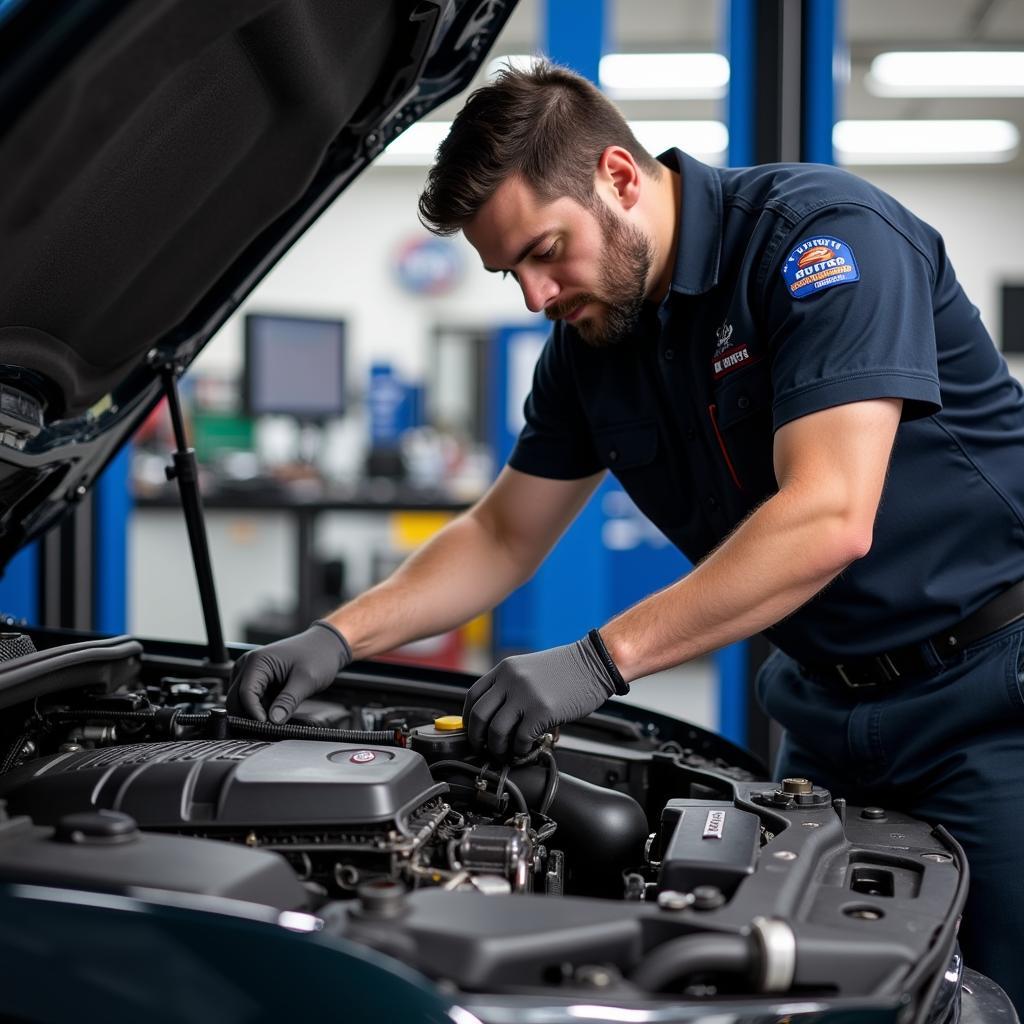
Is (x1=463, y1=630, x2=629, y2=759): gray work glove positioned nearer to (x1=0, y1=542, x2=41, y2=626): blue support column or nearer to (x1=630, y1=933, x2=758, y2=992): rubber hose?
(x1=630, y1=933, x2=758, y2=992): rubber hose

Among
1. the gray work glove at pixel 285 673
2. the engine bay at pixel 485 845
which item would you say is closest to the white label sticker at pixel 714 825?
the engine bay at pixel 485 845

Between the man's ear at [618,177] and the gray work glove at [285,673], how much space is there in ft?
2.33

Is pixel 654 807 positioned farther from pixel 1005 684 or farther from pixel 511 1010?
pixel 511 1010

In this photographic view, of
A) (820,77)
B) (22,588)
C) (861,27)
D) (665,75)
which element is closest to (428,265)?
Answer: (665,75)

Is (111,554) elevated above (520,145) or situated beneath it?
situated beneath

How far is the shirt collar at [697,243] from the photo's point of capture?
1.51 m

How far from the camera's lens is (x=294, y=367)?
5156 millimetres

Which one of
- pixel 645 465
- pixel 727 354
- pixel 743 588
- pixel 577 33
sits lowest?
pixel 743 588

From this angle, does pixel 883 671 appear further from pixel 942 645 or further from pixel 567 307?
pixel 567 307

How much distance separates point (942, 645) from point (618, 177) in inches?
28.7

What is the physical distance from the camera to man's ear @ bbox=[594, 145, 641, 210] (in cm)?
147

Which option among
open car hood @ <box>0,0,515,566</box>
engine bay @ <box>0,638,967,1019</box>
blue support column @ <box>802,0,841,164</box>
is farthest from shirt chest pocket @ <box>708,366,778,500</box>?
blue support column @ <box>802,0,841,164</box>

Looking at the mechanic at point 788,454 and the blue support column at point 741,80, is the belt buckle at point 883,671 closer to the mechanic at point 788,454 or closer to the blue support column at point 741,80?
the mechanic at point 788,454

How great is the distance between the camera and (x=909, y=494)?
142 centimetres
